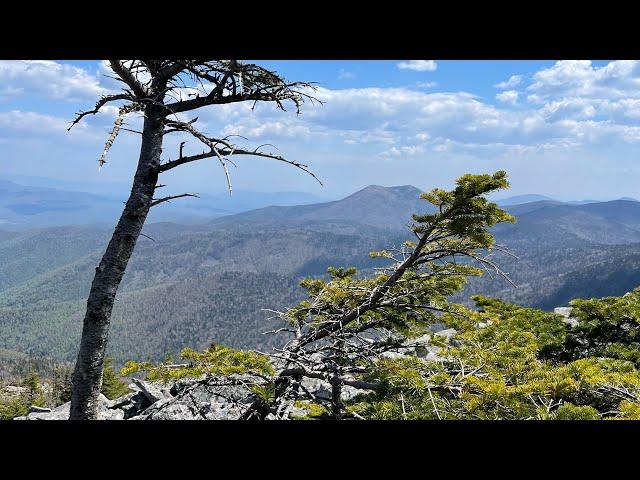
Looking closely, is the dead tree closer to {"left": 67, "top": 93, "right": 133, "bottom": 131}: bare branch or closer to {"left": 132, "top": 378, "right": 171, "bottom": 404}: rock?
{"left": 67, "top": 93, "right": 133, "bottom": 131}: bare branch

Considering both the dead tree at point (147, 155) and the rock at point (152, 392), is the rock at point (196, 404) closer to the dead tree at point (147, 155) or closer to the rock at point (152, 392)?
the dead tree at point (147, 155)

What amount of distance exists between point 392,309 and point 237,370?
12.2ft

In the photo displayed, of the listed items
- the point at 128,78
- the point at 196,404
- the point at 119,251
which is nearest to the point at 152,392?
the point at 196,404

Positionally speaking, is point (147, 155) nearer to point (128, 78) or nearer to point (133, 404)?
point (128, 78)

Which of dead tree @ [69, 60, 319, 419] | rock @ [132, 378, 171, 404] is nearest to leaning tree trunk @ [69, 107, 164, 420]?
dead tree @ [69, 60, 319, 419]

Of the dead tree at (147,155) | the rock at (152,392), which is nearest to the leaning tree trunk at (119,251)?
the dead tree at (147,155)

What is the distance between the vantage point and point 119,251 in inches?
181

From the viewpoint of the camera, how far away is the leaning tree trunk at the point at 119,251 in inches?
181
